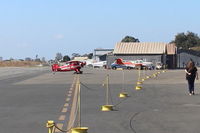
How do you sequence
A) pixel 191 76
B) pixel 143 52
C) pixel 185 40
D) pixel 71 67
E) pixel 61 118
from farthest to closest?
pixel 185 40 < pixel 143 52 < pixel 71 67 < pixel 191 76 < pixel 61 118

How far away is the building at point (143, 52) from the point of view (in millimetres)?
85125

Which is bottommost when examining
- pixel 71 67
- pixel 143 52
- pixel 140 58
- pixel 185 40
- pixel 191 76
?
pixel 191 76

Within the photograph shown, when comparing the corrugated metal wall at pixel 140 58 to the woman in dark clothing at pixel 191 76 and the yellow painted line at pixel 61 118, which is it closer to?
the woman in dark clothing at pixel 191 76

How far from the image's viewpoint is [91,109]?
51.1ft

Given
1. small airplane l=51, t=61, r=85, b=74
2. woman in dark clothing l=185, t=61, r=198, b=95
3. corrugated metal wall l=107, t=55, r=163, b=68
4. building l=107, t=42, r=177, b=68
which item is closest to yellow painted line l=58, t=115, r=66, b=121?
woman in dark clothing l=185, t=61, r=198, b=95

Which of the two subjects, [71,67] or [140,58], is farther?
Answer: [140,58]

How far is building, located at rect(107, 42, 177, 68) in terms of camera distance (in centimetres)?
8512

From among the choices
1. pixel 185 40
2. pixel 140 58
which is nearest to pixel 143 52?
pixel 140 58

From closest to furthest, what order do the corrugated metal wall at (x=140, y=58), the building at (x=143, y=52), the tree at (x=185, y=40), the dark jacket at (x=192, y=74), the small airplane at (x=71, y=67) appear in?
the dark jacket at (x=192, y=74), the small airplane at (x=71, y=67), the corrugated metal wall at (x=140, y=58), the building at (x=143, y=52), the tree at (x=185, y=40)

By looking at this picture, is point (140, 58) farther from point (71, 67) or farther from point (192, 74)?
point (192, 74)

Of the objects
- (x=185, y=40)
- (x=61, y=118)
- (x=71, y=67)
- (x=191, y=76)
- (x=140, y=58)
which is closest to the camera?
(x=61, y=118)

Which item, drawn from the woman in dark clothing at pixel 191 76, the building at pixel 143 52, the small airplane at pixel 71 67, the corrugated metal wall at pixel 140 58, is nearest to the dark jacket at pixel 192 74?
the woman in dark clothing at pixel 191 76

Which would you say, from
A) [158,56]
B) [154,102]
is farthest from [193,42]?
[154,102]

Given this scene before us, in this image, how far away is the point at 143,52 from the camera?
8644 cm
